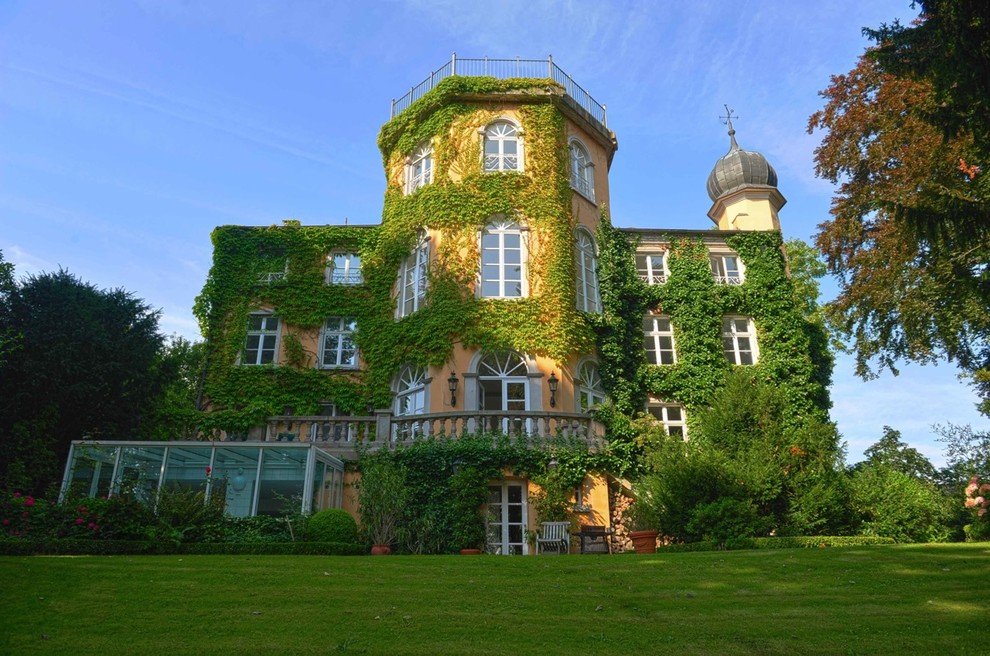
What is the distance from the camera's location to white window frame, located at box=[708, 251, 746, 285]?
26.9m

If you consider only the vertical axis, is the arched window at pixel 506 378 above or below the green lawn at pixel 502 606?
above

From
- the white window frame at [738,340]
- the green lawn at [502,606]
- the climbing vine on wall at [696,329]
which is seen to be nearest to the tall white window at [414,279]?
the climbing vine on wall at [696,329]

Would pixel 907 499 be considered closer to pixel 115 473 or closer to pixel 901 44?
pixel 901 44

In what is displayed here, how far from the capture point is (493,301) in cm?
2234

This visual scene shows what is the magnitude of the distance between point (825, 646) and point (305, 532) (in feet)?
36.7

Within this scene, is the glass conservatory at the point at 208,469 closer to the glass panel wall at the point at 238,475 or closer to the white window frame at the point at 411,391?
the glass panel wall at the point at 238,475

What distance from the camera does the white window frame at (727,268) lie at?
26922mm

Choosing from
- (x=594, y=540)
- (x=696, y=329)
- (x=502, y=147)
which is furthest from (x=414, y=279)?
(x=594, y=540)

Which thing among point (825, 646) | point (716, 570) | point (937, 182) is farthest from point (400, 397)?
point (825, 646)

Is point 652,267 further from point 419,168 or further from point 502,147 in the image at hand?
point 419,168

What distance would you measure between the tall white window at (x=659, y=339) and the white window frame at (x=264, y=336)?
43.1 ft

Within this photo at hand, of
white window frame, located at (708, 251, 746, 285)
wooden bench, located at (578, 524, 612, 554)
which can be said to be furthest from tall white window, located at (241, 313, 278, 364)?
white window frame, located at (708, 251, 746, 285)

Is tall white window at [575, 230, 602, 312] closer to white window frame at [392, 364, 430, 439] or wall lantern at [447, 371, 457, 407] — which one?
wall lantern at [447, 371, 457, 407]

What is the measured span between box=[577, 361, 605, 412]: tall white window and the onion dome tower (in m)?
11.4
